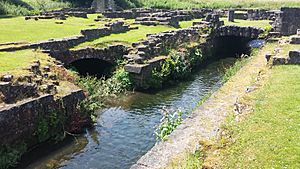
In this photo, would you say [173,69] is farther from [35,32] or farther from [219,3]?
[219,3]

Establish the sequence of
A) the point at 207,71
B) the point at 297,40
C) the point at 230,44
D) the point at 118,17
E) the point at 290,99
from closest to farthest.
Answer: the point at 290,99, the point at 297,40, the point at 207,71, the point at 230,44, the point at 118,17

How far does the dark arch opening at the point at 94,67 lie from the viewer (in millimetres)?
29188

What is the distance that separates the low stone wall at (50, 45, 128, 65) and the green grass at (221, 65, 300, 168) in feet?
45.9

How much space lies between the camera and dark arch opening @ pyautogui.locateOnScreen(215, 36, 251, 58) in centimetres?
4428

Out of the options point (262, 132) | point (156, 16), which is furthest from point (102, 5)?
point (262, 132)

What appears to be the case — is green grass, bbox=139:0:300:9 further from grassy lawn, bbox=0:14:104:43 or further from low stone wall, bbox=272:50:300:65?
low stone wall, bbox=272:50:300:65

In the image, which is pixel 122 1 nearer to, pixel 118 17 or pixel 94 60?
pixel 118 17

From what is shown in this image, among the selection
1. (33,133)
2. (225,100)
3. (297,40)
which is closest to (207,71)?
(297,40)

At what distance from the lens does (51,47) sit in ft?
83.4

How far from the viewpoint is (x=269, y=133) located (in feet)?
36.8

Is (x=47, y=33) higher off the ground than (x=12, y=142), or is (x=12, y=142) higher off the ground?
(x=47, y=33)

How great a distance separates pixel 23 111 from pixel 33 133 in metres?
1.09

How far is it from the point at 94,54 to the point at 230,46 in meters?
23.8

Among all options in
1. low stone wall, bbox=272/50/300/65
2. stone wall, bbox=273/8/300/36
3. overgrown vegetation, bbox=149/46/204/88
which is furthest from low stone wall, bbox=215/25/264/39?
low stone wall, bbox=272/50/300/65
